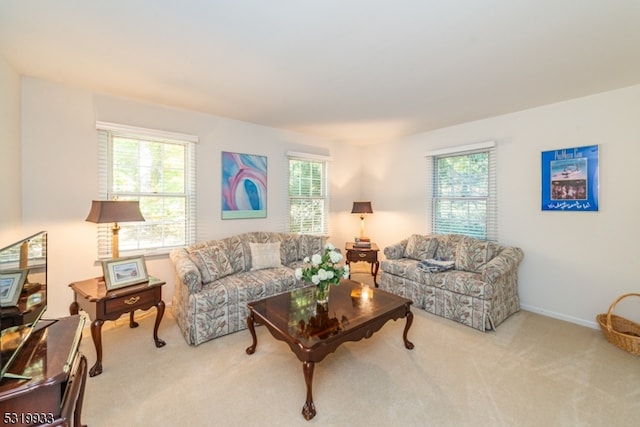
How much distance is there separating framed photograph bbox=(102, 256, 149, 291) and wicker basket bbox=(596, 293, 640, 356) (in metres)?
4.42

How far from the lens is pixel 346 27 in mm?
1833

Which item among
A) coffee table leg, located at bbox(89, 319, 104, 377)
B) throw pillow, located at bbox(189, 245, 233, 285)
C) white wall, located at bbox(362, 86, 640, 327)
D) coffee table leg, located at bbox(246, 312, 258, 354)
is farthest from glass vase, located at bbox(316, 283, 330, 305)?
white wall, located at bbox(362, 86, 640, 327)

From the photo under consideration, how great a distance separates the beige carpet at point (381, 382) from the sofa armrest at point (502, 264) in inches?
23.7

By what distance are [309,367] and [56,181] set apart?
3093 millimetres

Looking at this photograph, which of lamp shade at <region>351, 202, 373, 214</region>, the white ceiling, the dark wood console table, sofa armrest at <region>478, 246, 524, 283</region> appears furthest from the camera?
lamp shade at <region>351, 202, 373, 214</region>

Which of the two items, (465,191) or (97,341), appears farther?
(465,191)

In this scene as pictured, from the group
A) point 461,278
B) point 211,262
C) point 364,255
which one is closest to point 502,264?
point 461,278

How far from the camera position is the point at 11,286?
1.13 meters

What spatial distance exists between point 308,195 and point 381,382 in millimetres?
3250

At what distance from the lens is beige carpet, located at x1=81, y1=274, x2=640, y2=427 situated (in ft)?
5.72

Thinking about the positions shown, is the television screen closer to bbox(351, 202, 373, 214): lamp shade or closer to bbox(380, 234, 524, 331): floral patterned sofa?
bbox(380, 234, 524, 331): floral patterned sofa

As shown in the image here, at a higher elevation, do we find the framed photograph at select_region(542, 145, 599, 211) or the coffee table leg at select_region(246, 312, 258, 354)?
the framed photograph at select_region(542, 145, 599, 211)

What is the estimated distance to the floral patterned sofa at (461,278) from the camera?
2.92 m

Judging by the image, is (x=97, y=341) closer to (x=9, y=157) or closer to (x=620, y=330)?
(x=9, y=157)
